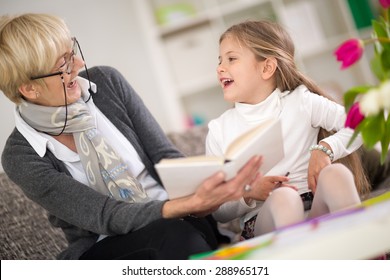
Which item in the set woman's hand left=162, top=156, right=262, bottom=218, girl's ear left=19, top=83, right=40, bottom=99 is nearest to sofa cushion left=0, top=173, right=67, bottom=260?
girl's ear left=19, top=83, right=40, bottom=99

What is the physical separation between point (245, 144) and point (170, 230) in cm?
30

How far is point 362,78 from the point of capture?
359 cm

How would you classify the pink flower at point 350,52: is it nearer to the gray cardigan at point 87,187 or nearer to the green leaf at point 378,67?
the green leaf at point 378,67

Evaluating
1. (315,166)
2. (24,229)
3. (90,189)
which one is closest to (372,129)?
(315,166)

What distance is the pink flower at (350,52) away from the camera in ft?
3.51

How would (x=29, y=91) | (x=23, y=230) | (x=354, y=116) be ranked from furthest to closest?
(x=23, y=230) → (x=29, y=91) → (x=354, y=116)

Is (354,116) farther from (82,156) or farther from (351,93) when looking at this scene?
(82,156)

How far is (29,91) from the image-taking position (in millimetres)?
1470

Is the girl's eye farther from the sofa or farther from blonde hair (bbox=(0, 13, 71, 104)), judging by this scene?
the sofa

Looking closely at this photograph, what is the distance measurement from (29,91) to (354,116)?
92cm

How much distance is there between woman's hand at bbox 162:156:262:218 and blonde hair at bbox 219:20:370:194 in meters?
0.49

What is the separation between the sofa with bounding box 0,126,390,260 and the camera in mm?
1575

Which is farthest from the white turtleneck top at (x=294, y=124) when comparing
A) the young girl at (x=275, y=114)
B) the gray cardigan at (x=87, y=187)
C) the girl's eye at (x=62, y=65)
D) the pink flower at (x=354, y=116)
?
the girl's eye at (x=62, y=65)

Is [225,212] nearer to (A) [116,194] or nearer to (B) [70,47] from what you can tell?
(A) [116,194]
